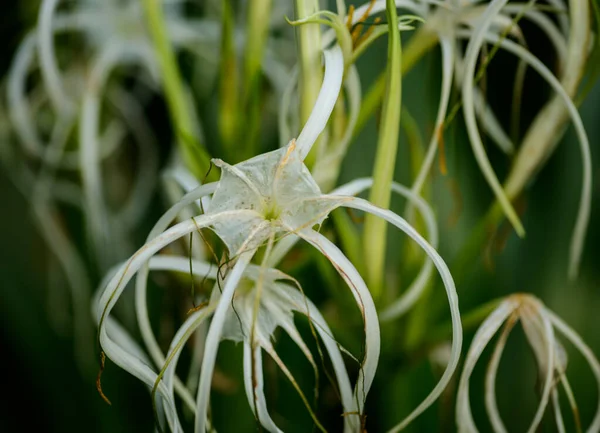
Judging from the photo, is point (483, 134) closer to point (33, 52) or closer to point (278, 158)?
point (278, 158)

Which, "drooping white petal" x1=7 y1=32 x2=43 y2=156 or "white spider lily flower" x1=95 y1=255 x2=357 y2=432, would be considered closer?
"white spider lily flower" x1=95 y1=255 x2=357 y2=432

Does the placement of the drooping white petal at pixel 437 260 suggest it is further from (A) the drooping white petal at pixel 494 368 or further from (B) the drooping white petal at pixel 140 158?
(B) the drooping white petal at pixel 140 158

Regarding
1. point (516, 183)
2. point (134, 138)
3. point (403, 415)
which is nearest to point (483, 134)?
point (516, 183)

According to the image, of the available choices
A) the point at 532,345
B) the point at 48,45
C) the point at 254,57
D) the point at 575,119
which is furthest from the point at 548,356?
the point at 48,45

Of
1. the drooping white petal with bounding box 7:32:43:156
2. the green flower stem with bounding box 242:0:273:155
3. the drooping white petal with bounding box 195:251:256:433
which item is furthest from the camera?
the drooping white petal with bounding box 7:32:43:156

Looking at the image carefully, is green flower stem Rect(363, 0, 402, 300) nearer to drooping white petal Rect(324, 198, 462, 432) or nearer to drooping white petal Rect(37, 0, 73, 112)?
drooping white petal Rect(324, 198, 462, 432)

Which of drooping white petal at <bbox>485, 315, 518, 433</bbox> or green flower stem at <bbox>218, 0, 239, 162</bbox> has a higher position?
green flower stem at <bbox>218, 0, 239, 162</bbox>

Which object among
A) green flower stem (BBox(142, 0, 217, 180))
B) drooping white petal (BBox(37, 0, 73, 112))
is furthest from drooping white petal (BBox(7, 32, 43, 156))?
green flower stem (BBox(142, 0, 217, 180))
